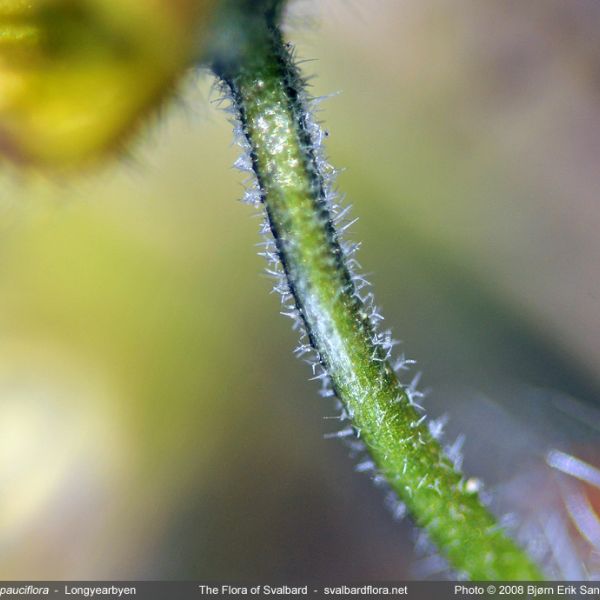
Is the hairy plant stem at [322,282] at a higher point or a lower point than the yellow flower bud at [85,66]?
lower

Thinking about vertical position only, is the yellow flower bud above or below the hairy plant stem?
above

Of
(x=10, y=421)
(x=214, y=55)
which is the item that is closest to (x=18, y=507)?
(x=10, y=421)
